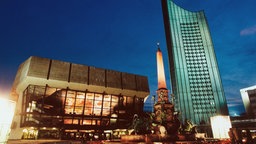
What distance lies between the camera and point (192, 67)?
70.8 m

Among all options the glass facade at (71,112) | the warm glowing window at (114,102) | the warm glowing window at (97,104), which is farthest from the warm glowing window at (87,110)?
the warm glowing window at (114,102)

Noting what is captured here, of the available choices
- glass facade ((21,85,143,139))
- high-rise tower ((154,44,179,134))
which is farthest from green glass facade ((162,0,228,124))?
high-rise tower ((154,44,179,134))

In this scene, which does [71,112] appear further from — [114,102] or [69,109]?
[114,102]

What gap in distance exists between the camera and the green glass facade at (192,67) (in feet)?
209

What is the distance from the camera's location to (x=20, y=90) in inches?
1282

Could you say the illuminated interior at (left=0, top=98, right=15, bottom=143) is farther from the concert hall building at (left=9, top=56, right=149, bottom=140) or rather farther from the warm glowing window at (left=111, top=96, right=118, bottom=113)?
the warm glowing window at (left=111, top=96, right=118, bottom=113)

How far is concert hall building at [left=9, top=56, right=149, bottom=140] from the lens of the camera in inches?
1115

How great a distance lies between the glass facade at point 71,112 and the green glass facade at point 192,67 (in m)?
33.5

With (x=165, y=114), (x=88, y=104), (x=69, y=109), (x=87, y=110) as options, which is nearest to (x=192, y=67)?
(x=88, y=104)

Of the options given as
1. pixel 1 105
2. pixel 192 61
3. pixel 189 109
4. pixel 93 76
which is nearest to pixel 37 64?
pixel 93 76

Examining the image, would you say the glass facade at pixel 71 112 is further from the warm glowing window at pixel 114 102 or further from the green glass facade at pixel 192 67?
the green glass facade at pixel 192 67

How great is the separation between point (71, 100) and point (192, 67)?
5523 centimetres

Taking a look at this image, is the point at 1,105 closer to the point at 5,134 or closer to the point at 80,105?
the point at 5,134

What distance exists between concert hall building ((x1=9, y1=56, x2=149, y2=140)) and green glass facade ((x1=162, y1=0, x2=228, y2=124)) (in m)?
32.7
